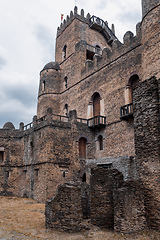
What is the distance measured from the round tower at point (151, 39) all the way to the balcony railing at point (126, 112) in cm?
298

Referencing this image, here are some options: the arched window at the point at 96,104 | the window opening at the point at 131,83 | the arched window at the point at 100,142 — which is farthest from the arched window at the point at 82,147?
the window opening at the point at 131,83

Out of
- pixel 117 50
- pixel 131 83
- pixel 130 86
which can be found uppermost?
pixel 117 50

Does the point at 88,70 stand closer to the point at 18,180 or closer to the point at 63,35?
the point at 63,35

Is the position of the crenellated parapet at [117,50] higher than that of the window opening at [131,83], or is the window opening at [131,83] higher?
the crenellated parapet at [117,50]

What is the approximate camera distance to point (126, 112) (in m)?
17.2

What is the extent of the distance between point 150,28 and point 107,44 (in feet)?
51.2

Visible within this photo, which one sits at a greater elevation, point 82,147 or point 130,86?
point 130,86

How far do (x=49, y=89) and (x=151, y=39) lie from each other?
15.2m

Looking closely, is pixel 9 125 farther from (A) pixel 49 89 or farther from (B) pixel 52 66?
(B) pixel 52 66

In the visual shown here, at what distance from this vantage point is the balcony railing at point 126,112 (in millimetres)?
16791

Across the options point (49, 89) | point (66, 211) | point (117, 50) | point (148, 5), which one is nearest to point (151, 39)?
point (148, 5)

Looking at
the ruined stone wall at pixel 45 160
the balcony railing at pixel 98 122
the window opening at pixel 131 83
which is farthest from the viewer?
the balcony railing at pixel 98 122

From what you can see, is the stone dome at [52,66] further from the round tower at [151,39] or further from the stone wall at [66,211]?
the stone wall at [66,211]

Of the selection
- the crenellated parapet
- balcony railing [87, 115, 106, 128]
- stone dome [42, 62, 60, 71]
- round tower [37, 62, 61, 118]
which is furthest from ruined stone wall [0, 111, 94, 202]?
stone dome [42, 62, 60, 71]
